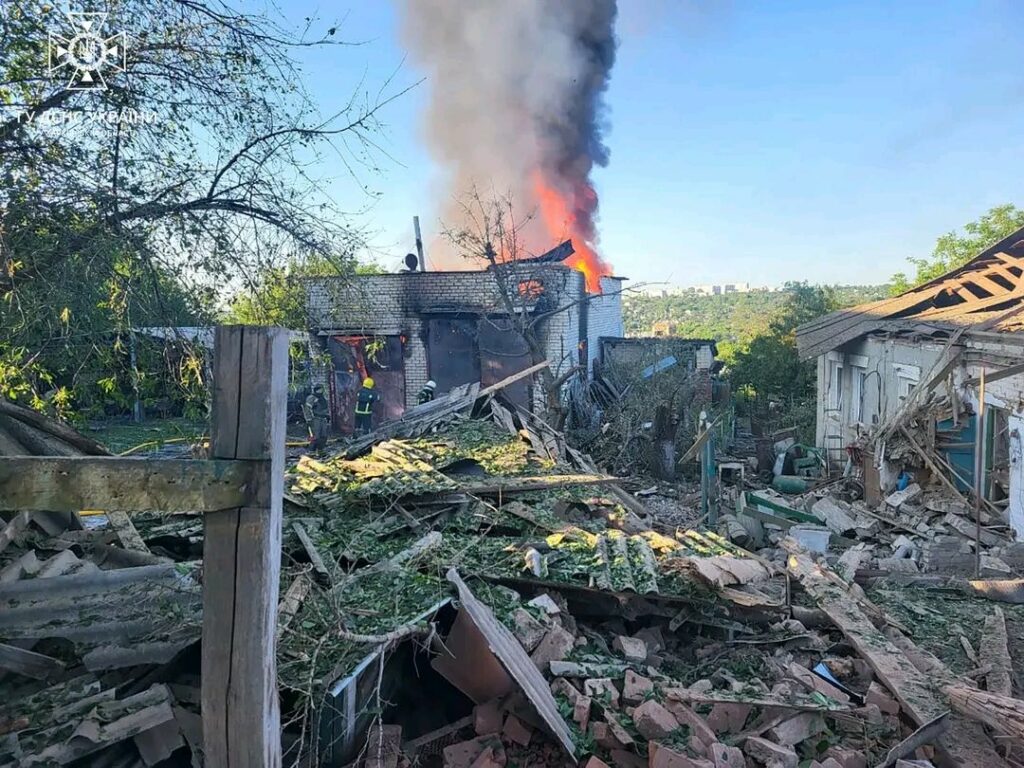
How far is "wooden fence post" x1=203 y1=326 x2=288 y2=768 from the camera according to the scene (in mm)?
2029

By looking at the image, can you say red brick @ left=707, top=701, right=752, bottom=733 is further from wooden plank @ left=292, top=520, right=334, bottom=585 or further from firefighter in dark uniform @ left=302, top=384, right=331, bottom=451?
firefighter in dark uniform @ left=302, top=384, right=331, bottom=451

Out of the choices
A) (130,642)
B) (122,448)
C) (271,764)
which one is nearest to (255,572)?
(271,764)

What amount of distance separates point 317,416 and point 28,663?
1425 cm

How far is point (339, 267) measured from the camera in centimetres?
589

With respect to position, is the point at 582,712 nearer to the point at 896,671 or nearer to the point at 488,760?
the point at 488,760

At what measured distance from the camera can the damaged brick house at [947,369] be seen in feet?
29.5

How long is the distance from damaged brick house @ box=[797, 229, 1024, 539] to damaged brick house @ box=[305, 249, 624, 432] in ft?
20.0

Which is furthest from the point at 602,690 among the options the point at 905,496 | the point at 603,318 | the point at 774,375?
the point at 774,375

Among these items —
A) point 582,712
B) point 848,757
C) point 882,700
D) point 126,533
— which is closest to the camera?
point 848,757

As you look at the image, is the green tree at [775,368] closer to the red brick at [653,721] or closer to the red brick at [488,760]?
the red brick at [653,721]

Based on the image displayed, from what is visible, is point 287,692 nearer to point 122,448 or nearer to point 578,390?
point 122,448

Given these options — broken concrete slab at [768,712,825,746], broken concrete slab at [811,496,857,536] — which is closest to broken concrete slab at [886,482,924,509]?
broken concrete slab at [811,496,857,536]

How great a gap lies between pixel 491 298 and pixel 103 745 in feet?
48.2

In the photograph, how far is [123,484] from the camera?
198 cm
